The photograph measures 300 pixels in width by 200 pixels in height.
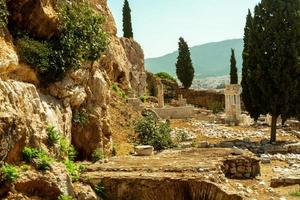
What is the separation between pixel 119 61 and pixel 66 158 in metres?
29.6

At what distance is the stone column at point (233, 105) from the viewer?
3844 centimetres

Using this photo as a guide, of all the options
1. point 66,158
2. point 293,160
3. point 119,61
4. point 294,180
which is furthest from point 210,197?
point 119,61

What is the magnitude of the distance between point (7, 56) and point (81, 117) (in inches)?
178

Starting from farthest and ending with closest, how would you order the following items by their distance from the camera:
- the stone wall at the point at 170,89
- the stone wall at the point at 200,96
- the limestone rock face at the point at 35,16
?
the stone wall at the point at 200,96 < the stone wall at the point at 170,89 < the limestone rock face at the point at 35,16

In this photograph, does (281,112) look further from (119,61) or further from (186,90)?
(186,90)

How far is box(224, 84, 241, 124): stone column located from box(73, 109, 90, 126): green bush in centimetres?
2330

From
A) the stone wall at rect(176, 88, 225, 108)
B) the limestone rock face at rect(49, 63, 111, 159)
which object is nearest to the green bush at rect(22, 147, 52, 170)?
the limestone rock face at rect(49, 63, 111, 159)

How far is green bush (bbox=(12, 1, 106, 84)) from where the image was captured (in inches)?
539

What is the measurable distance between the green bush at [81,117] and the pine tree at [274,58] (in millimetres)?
13953

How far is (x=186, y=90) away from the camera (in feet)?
217

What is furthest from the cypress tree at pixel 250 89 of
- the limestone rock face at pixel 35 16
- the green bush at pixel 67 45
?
the limestone rock face at pixel 35 16

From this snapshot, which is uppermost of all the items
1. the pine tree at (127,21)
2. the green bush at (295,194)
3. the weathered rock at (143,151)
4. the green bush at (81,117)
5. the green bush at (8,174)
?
the pine tree at (127,21)

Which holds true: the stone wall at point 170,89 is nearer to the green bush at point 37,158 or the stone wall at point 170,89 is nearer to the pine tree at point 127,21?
the pine tree at point 127,21

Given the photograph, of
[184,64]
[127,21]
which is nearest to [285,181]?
[127,21]
